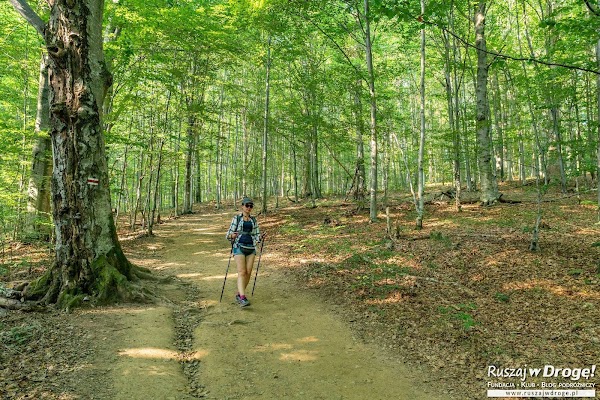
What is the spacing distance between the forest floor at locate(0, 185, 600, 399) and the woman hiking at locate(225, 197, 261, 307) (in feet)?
1.55

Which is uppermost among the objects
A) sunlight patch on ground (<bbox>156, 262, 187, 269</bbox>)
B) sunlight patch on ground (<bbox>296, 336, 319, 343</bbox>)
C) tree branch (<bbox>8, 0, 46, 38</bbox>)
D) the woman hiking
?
tree branch (<bbox>8, 0, 46, 38</bbox>)

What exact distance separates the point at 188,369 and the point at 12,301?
3.49m

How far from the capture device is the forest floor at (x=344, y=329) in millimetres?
4188

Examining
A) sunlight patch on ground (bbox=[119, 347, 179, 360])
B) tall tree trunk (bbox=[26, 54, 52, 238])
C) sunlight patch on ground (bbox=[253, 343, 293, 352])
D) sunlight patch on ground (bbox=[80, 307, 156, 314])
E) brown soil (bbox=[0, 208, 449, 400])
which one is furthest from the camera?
tall tree trunk (bbox=[26, 54, 52, 238])

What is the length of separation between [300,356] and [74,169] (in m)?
5.11

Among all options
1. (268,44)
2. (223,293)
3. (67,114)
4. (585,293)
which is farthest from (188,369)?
(268,44)

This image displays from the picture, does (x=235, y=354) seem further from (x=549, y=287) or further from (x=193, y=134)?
(x=193, y=134)

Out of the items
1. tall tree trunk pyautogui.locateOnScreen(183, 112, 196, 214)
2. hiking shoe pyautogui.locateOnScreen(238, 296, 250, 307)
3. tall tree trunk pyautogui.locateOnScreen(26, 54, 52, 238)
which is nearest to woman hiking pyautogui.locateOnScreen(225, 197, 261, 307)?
hiking shoe pyautogui.locateOnScreen(238, 296, 250, 307)

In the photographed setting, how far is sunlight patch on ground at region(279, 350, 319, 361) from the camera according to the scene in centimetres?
497

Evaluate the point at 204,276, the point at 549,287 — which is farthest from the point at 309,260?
the point at 549,287

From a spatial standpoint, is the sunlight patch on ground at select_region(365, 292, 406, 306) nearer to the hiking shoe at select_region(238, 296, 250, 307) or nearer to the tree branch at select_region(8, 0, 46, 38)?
the hiking shoe at select_region(238, 296, 250, 307)

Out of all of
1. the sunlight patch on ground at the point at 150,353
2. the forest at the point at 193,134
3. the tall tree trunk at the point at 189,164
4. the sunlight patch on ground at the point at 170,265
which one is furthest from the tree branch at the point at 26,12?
the tall tree trunk at the point at 189,164

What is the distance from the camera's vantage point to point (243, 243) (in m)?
6.86

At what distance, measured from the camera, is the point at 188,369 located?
15.0 ft
